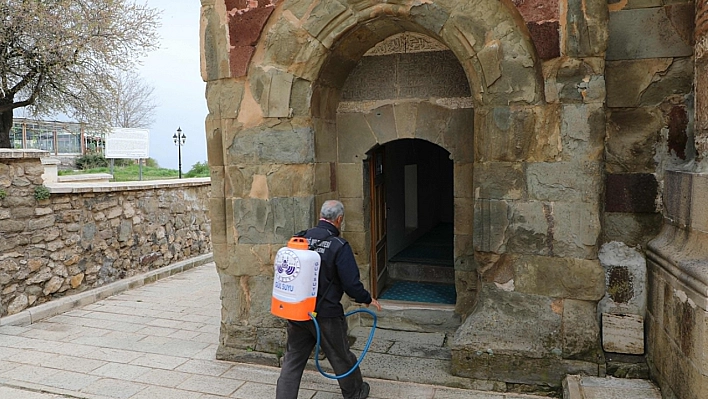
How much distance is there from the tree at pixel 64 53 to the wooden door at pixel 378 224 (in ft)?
35.0

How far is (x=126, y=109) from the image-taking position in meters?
29.5

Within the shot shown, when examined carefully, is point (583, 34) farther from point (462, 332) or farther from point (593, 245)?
point (462, 332)

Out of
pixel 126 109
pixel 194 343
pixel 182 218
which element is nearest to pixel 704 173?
pixel 194 343

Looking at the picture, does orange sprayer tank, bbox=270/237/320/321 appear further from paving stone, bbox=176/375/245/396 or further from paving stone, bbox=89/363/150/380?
paving stone, bbox=89/363/150/380

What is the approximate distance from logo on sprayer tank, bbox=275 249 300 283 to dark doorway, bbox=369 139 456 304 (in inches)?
77.0

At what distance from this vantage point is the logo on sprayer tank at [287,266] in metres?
3.24

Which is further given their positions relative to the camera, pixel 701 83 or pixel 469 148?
pixel 469 148

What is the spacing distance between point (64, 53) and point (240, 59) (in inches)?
420

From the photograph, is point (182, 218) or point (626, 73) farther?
point (182, 218)

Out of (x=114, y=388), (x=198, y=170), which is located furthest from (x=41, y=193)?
(x=198, y=170)

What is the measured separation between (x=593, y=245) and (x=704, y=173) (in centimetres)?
83

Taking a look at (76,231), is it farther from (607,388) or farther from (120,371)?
(607,388)

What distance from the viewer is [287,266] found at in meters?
3.27

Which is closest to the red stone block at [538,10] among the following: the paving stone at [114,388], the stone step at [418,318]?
the stone step at [418,318]
